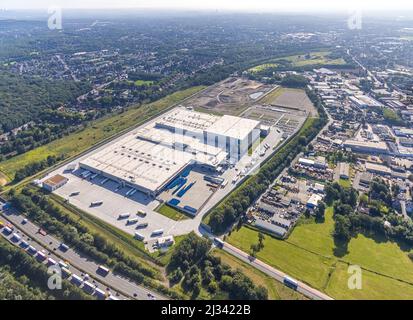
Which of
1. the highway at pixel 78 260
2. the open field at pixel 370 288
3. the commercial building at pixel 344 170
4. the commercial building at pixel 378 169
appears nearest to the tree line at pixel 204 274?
the highway at pixel 78 260

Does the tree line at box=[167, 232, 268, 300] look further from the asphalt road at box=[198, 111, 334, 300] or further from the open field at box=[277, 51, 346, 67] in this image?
the open field at box=[277, 51, 346, 67]

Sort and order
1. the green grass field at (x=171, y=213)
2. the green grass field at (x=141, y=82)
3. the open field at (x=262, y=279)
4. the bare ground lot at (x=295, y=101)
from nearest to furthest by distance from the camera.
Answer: the open field at (x=262, y=279) → the green grass field at (x=171, y=213) → the bare ground lot at (x=295, y=101) → the green grass field at (x=141, y=82)

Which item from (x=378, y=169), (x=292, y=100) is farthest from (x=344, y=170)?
(x=292, y=100)

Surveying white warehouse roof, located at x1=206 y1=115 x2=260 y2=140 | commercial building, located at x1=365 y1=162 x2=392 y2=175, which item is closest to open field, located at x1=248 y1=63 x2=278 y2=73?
white warehouse roof, located at x1=206 y1=115 x2=260 y2=140

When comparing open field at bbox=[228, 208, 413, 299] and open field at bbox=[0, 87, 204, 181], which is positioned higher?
open field at bbox=[0, 87, 204, 181]

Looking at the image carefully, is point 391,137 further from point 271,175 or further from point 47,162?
point 47,162

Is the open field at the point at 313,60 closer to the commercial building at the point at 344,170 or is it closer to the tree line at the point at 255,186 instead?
the tree line at the point at 255,186
